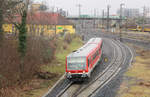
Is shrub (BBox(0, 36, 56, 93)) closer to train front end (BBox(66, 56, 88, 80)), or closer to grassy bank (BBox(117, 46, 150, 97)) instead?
train front end (BBox(66, 56, 88, 80))

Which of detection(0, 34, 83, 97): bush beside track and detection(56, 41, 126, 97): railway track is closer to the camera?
detection(0, 34, 83, 97): bush beside track

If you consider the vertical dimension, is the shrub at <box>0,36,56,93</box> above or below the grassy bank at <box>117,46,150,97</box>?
above

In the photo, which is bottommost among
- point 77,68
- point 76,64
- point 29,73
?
point 29,73

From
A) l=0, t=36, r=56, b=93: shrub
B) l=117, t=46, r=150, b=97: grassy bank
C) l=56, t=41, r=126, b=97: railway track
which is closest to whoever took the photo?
l=0, t=36, r=56, b=93: shrub

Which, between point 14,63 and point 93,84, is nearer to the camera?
point 14,63

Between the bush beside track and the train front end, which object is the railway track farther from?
the bush beside track

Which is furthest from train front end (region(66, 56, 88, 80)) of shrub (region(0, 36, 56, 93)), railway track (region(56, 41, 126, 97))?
shrub (region(0, 36, 56, 93))

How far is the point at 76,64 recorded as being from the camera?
69.7 ft

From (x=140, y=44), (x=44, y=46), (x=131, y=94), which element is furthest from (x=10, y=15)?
(x=140, y=44)

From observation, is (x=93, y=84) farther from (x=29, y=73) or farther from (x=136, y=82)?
(x=29, y=73)

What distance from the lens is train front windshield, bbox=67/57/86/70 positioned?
21.2m

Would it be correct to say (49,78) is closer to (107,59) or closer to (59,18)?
(107,59)

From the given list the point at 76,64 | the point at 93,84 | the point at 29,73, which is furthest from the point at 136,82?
the point at 29,73

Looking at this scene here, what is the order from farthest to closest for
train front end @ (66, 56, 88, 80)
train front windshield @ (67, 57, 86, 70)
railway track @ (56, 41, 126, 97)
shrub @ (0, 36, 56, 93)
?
train front windshield @ (67, 57, 86, 70) < train front end @ (66, 56, 88, 80) < railway track @ (56, 41, 126, 97) < shrub @ (0, 36, 56, 93)
